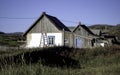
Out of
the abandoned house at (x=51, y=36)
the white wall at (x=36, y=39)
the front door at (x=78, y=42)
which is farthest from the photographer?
the front door at (x=78, y=42)

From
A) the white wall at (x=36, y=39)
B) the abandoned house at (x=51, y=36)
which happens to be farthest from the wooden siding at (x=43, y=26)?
the white wall at (x=36, y=39)

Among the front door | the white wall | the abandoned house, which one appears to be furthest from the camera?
the front door

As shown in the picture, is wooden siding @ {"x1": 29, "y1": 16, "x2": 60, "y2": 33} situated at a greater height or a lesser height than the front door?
greater

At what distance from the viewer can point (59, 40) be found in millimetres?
36688

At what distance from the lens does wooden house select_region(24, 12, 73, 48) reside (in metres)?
36.5

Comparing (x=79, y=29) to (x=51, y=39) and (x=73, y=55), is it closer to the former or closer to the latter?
(x=51, y=39)

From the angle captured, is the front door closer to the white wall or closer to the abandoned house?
the abandoned house

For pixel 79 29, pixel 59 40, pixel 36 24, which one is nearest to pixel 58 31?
pixel 59 40

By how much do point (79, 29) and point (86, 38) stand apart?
45.6ft

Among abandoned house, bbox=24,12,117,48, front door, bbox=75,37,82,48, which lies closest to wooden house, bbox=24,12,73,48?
abandoned house, bbox=24,12,117,48

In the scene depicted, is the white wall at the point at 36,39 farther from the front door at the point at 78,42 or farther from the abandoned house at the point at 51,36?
the front door at the point at 78,42

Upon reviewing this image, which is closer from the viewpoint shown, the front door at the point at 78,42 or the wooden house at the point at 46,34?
the wooden house at the point at 46,34

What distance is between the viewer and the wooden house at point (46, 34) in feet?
120

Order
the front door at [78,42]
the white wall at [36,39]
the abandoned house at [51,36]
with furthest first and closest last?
1. the front door at [78,42]
2. the white wall at [36,39]
3. the abandoned house at [51,36]
